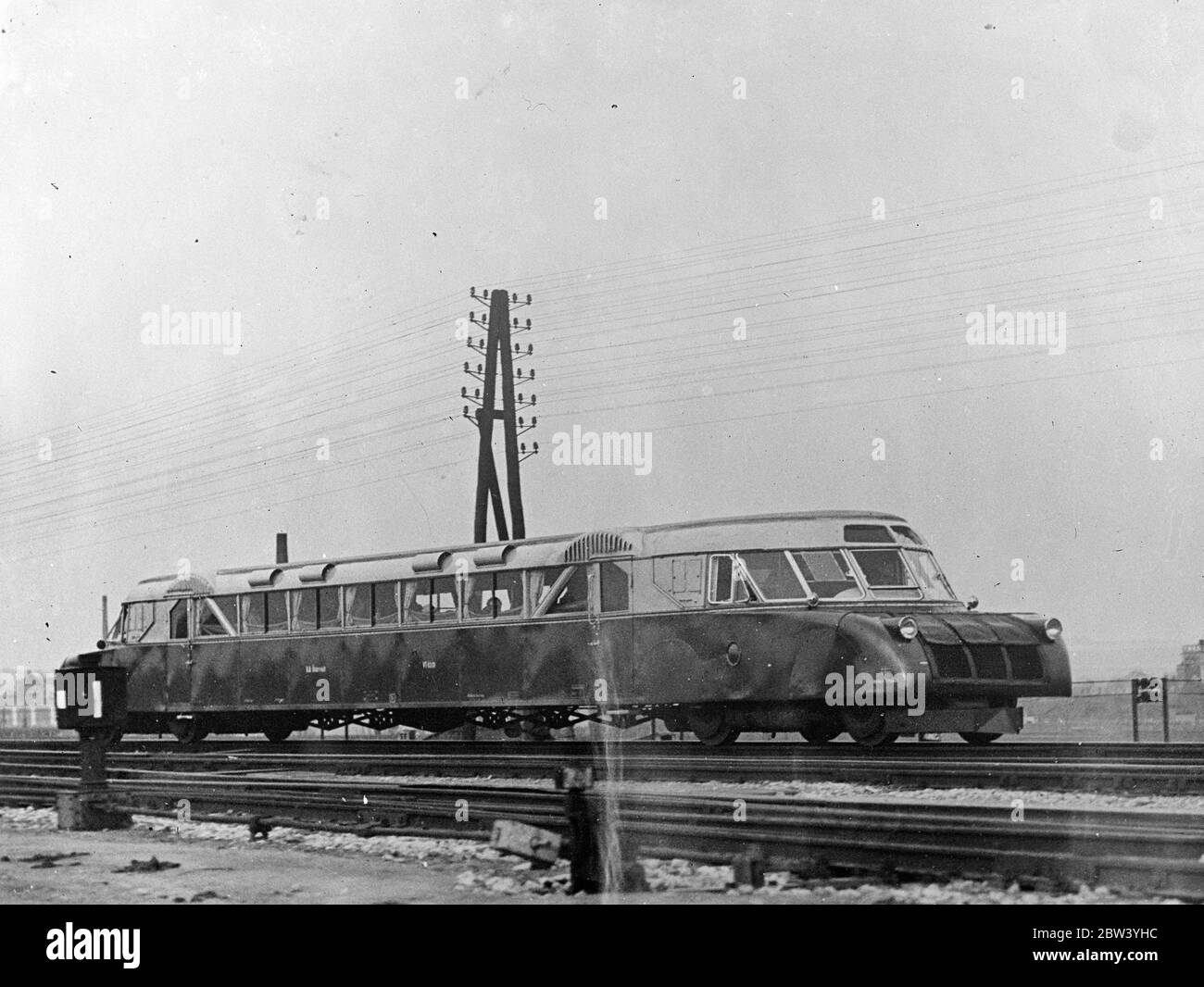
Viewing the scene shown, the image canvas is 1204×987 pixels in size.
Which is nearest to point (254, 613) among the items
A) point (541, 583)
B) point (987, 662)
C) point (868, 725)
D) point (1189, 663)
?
point (541, 583)

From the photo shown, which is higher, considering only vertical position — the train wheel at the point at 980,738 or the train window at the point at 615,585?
the train window at the point at 615,585

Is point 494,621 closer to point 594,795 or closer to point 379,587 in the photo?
point 379,587

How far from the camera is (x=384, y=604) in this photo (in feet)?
73.5

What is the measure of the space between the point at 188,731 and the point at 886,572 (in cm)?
1353

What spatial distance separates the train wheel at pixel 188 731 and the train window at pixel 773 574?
11.8m

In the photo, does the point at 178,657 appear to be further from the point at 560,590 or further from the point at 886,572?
the point at 886,572

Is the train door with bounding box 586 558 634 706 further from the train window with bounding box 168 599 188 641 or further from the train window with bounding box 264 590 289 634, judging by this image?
the train window with bounding box 168 599 188 641

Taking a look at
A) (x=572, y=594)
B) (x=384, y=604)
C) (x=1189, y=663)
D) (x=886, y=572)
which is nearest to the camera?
(x=886, y=572)

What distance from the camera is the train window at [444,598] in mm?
21562

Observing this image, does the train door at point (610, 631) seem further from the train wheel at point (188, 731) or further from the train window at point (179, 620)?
the train wheel at point (188, 731)

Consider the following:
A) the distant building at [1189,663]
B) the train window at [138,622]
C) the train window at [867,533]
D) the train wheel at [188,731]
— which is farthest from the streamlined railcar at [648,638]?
the distant building at [1189,663]

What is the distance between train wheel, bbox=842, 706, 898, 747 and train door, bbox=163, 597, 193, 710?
39.3ft
